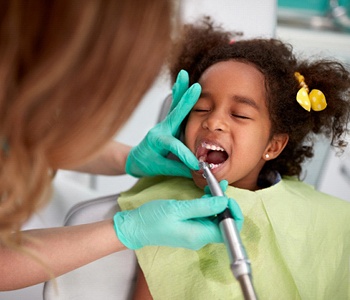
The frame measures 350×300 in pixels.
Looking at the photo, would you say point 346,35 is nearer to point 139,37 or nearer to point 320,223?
point 320,223

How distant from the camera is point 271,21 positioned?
6.88ft

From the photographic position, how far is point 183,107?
53.1 inches

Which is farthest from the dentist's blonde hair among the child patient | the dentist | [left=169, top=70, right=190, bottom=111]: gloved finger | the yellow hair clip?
the yellow hair clip

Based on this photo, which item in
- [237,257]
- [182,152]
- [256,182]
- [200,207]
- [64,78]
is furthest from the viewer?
[256,182]

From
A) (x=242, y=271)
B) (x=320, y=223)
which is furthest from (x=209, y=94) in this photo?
(x=242, y=271)

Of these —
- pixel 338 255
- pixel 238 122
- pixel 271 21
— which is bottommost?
pixel 338 255

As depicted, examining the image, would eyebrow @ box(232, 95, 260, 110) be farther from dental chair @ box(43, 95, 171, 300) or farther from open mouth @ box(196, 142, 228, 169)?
dental chair @ box(43, 95, 171, 300)

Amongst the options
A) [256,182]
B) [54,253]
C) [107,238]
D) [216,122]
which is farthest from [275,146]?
[54,253]

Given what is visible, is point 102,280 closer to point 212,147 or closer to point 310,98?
point 212,147

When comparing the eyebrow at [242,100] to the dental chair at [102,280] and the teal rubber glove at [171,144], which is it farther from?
the dental chair at [102,280]

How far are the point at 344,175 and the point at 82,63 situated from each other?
1.31m

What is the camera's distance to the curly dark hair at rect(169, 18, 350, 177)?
4.65 ft

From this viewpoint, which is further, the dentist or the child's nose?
the child's nose

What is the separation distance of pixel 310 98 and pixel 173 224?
550 mm
